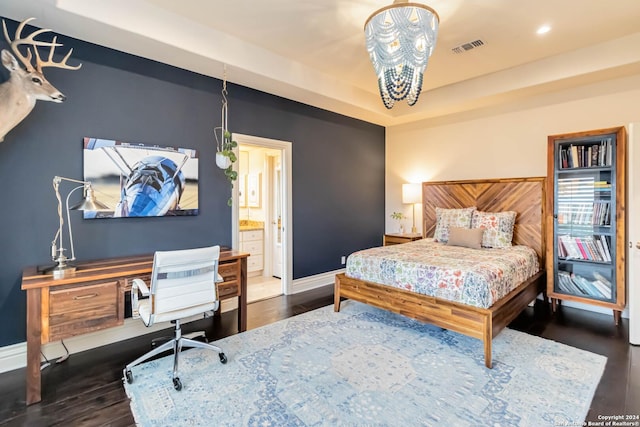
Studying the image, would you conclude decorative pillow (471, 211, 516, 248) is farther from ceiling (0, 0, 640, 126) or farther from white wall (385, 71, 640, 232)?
ceiling (0, 0, 640, 126)

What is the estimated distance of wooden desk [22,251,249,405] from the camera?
2.15 metres

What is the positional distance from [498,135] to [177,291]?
4673mm

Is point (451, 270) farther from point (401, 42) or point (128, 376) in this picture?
point (128, 376)

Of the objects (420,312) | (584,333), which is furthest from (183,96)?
(584,333)

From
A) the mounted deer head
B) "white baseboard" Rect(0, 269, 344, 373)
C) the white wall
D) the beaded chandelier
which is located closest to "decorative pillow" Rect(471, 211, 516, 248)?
the white wall

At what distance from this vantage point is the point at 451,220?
15.0 ft

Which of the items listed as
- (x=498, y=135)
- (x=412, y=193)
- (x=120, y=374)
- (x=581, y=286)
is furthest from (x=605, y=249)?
(x=120, y=374)

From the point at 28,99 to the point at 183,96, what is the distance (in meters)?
1.36

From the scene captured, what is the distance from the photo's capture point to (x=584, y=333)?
318cm

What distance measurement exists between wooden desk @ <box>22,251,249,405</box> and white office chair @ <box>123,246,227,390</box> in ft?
0.60

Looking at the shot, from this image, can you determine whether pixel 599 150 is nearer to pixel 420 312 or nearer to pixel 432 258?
pixel 432 258

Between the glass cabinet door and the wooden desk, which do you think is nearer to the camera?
the wooden desk

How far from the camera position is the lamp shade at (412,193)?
5.34m

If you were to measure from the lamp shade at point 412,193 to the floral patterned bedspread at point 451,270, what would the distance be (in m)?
1.41
